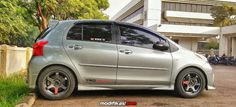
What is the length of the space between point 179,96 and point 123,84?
48.4 inches

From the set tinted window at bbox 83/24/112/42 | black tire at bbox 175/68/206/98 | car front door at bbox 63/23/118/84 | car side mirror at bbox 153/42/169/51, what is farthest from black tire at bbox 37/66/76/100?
black tire at bbox 175/68/206/98

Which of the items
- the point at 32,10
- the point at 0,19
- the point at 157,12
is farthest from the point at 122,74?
the point at 157,12

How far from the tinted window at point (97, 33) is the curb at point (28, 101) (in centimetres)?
146

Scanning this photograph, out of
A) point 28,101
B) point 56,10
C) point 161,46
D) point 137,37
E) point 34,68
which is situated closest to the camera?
point 28,101

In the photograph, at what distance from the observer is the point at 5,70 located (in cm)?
1045

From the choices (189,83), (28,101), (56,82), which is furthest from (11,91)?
(189,83)

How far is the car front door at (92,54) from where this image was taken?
23.3 ft

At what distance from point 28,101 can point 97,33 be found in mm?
1950

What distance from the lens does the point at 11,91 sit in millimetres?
7570

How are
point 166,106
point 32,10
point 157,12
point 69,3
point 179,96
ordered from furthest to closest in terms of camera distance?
point 157,12 < point 32,10 < point 69,3 < point 179,96 < point 166,106

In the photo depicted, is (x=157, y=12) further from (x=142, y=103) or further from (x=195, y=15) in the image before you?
(x=142, y=103)

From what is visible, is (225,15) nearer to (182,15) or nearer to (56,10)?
(182,15)

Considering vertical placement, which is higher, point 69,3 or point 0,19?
point 69,3

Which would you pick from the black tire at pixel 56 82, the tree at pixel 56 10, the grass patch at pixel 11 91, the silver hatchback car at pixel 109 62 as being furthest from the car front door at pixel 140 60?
the tree at pixel 56 10
